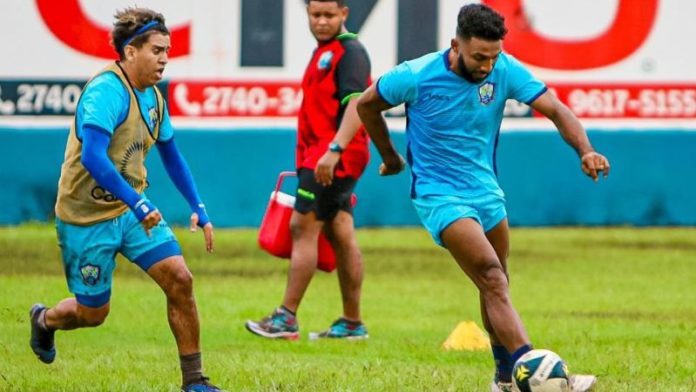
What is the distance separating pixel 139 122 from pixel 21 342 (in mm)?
2851

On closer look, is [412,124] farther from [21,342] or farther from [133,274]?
[133,274]

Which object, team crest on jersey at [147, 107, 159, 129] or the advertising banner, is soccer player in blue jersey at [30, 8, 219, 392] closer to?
team crest on jersey at [147, 107, 159, 129]

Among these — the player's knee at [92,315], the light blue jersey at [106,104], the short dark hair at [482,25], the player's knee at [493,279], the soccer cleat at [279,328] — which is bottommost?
the soccer cleat at [279,328]

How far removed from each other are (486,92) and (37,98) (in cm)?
1231

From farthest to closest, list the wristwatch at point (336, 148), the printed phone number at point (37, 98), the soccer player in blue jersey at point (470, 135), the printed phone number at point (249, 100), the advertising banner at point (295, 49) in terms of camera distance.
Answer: the printed phone number at point (249, 100) < the advertising banner at point (295, 49) < the printed phone number at point (37, 98) < the wristwatch at point (336, 148) < the soccer player in blue jersey at point (470, 135)

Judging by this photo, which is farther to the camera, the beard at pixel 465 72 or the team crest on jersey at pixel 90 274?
the team crest on jersey at pixel 90 274

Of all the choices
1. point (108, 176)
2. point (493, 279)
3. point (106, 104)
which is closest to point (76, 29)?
point (106, 104)

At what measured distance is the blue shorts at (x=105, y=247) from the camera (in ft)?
26.9

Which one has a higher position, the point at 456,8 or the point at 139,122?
the point at 139,122

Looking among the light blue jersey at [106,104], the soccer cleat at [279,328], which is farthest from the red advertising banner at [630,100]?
the light blue jersey at [106,104]

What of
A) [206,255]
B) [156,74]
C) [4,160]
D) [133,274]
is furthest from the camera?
[4,160]

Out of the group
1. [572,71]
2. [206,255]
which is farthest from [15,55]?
[572,71]

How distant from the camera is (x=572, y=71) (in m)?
20.7

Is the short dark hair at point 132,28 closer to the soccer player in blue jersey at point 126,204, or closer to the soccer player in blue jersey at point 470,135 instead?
the soccer player in blue jersey at point 126,204
